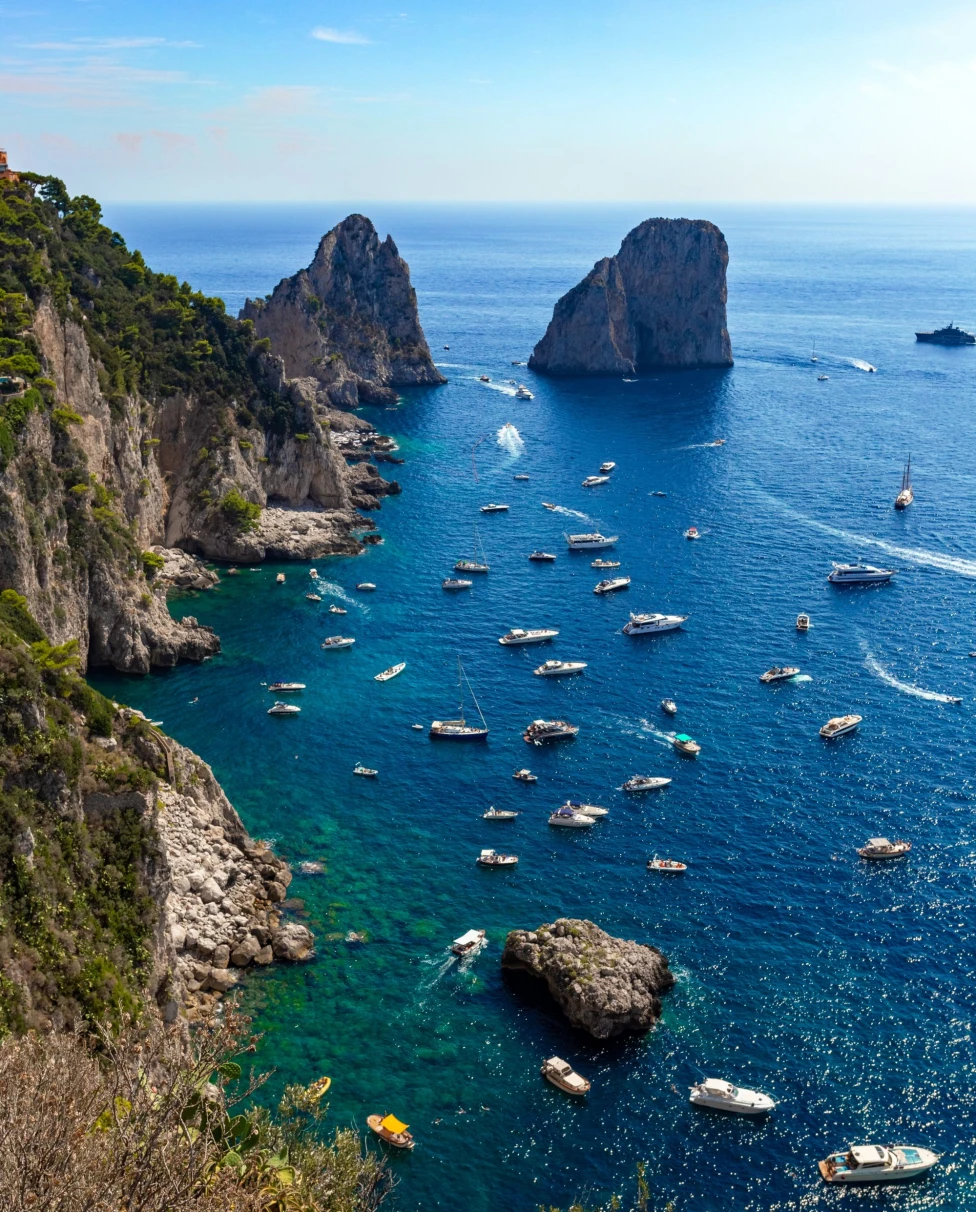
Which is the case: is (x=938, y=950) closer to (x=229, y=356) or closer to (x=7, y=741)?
(x=7, y=741)

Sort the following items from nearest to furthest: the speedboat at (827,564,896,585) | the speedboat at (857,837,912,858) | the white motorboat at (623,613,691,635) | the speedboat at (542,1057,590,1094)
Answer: the speedboat at (542,1057,590,1094) → the speedboat at (857,837,912,858) → the white motorboat at (623,613,691,635) → the speedboat at (827,564,896,585)

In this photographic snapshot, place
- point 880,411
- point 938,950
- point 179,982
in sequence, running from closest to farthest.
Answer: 1. point 179,982
2. point 938,950
3. point 880,411

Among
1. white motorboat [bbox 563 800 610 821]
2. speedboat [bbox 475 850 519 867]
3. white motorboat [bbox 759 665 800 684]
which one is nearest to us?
speedboat [bbox 475 850 519 867]

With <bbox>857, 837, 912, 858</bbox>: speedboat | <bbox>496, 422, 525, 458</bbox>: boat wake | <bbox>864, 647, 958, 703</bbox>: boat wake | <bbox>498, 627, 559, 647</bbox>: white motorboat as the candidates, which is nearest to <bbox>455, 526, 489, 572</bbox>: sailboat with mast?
<bbox>498, 627, 559, 647</bbox>: white motorboat

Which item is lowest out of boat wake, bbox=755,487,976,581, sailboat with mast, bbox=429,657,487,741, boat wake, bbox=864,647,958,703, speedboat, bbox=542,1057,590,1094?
speedboat, bbox=542,1057,590,1094

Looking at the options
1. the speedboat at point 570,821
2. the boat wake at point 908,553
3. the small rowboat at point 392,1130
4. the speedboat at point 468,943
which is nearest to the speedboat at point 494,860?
the speedboat at point 570,821

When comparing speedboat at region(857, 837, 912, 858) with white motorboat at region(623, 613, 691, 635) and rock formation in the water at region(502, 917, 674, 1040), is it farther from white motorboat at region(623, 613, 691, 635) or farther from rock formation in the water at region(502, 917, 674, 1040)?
white motorboat at region(623, 613, 691, 635)

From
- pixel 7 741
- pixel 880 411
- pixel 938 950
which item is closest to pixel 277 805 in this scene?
pixel 7 741
